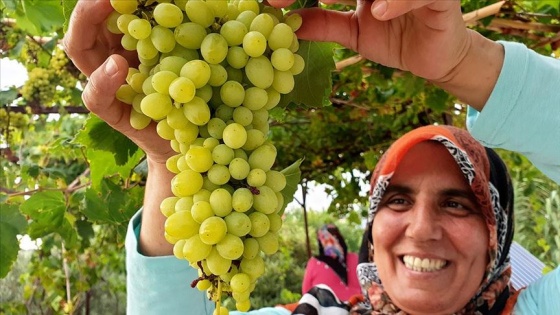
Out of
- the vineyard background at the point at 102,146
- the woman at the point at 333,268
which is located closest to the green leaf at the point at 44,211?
the vineyard background at the point at 102,146

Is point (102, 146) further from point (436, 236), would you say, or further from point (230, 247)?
point (436, 236)

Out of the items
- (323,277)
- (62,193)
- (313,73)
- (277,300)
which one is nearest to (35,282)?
(323,277)

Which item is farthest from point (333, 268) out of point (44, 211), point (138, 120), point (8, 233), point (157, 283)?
point (138, 120)

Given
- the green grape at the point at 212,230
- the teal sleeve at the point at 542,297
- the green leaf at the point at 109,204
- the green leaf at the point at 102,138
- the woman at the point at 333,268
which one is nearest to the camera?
the green grape at the point at 212,230

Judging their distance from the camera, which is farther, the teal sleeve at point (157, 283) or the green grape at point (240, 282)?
the teal sleeve at point (157, 283)

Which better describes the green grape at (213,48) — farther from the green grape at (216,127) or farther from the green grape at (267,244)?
the green grape at (267,244)

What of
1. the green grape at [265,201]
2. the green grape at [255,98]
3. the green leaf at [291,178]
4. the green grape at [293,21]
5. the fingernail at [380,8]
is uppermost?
the fingernail at [380,8]

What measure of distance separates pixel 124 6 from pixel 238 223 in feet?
0.89

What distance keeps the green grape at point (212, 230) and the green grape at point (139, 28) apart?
0.22 metres

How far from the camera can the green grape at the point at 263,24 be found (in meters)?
0.61

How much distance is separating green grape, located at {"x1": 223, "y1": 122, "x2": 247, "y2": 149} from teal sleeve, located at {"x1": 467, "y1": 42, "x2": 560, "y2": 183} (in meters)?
0.51

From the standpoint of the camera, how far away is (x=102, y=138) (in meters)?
1.01

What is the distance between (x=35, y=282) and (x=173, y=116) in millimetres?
3243

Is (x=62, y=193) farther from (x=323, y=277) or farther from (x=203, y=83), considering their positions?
(x=323, y=277)
